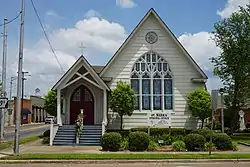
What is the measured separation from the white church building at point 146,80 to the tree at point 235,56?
7.68m

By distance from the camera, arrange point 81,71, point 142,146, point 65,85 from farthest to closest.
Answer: point 81,71, point 65,85, point 142,146

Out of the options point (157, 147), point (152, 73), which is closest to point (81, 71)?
point (152, 73)

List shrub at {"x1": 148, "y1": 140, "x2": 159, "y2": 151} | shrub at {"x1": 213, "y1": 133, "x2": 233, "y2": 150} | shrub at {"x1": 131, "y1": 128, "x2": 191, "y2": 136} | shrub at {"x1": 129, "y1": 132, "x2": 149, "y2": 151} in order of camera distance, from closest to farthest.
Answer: shrub at {"x1": 129, "y1": 132, "x2": 149, "y2": 151}, shrub at {"x1": 148, "y1": 140, "x2": 159, "y2": 151}, shrub at {"x1": 213, "y1": 133, "x2": 233, "y2": 150}, shrub at {"x1": 131, "y1": 128, "x2": 191, "y2": 136}

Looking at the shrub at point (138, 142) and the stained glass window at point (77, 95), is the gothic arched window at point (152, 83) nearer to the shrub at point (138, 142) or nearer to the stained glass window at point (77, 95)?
the stained glass window at point (77, 95)

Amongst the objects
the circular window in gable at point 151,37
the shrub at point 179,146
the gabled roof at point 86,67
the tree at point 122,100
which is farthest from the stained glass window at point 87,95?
the shrub at point 179,146

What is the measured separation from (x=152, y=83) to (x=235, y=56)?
416 inches

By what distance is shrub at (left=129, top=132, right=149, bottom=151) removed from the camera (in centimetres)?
2195

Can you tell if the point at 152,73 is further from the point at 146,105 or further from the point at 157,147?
the point at 157,147

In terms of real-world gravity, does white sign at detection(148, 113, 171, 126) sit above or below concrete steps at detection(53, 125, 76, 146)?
above

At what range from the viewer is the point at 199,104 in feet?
90.0

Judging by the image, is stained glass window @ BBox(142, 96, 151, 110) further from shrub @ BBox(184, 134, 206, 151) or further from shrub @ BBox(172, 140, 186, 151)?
shrub @ BBox(184, 134, 206, 151)

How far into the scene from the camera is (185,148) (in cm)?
2228

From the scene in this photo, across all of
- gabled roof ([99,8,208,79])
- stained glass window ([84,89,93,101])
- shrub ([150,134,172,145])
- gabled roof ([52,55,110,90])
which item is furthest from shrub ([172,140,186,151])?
stained glass window ([84,89,93,101])

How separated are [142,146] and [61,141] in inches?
247
